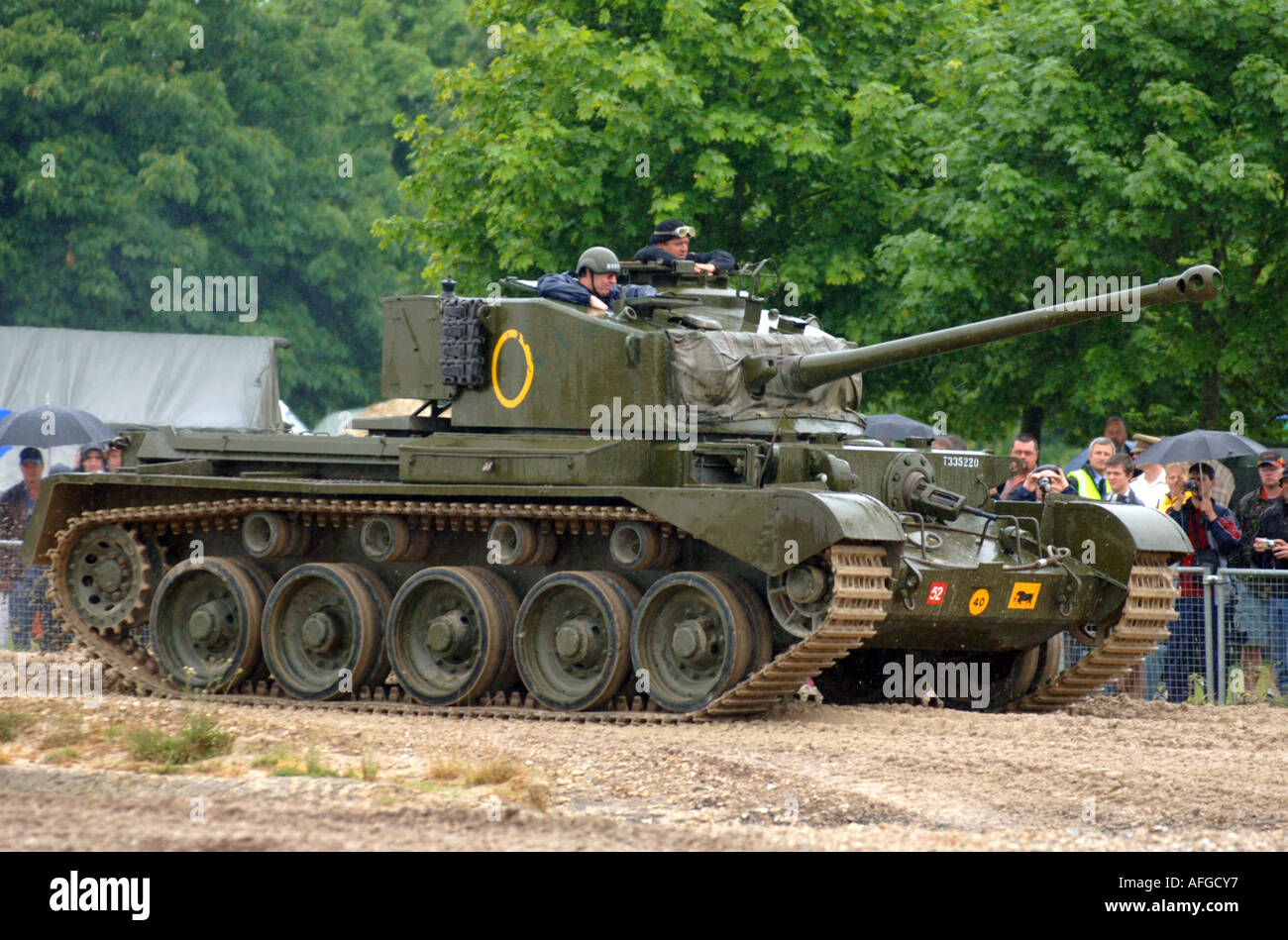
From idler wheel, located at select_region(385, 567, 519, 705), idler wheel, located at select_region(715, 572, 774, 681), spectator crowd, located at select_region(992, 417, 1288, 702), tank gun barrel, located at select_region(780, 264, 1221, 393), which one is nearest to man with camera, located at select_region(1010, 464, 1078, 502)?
spectator crowd, located at select_region(992, 417, 1288, 702)

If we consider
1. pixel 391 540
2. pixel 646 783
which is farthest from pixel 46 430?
pixel 646 783

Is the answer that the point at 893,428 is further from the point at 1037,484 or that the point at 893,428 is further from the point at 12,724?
the point at 12,724

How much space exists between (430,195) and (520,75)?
75.6 inches

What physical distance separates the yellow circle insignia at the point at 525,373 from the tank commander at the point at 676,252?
4.30ft

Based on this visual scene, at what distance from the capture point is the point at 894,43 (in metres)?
25.8

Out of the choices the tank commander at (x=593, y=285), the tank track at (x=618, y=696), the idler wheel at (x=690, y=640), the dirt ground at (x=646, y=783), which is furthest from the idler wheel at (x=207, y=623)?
the idler wheel at (x=690, y=640)

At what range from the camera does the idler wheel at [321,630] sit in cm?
1562

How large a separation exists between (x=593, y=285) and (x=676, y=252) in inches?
35.3

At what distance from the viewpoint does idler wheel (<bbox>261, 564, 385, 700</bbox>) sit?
15625mm

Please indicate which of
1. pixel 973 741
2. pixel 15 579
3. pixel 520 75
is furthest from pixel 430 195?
pixel 973 741

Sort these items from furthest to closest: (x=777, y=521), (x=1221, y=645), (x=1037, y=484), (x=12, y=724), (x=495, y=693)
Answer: (x=1037, y=484) → (x=1221, y=645) → (x=495, y=693) → (x=777, y=521) → (x=12, y=724)

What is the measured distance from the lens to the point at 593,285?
51.6ft

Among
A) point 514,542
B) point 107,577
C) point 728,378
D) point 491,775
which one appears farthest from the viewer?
point 107,577

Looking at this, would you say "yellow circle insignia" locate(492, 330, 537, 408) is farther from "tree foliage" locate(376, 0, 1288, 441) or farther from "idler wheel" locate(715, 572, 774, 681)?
"tree foliage" locate(376, 0, 1288, 441)
